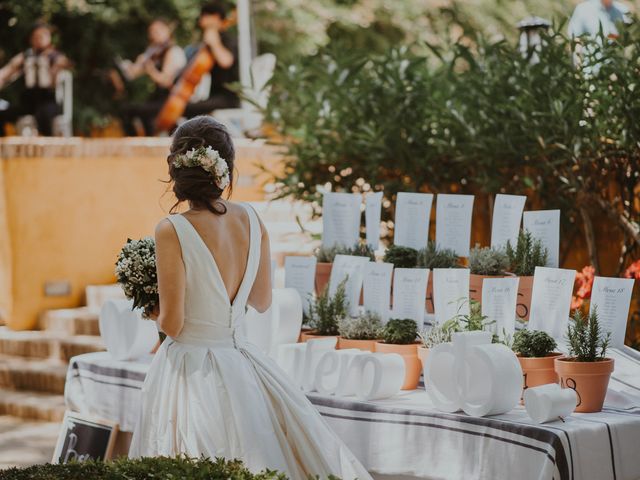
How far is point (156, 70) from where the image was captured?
40.5 ft

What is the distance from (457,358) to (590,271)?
1.11 meters

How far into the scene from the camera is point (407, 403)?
3539mm

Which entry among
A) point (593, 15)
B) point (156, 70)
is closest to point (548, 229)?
point (593, 15)

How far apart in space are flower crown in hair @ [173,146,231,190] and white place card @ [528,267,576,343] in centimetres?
116

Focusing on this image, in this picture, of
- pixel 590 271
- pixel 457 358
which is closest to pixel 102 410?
pixel 457 358

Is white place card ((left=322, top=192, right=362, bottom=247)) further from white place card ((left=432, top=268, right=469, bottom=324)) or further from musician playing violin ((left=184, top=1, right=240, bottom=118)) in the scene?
musician playing violin ((left=184, top=1, right=240, bottom=118))

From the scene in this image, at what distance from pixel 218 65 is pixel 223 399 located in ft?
27.9

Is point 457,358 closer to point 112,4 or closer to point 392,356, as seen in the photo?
point 392,356

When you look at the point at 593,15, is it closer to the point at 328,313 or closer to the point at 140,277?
the point at 328,313

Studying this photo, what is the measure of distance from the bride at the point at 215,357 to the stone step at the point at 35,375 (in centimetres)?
346

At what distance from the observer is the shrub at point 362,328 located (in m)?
3.84

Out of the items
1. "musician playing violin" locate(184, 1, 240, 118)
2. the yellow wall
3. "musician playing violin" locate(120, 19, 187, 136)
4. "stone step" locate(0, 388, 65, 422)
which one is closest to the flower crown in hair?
"stone step" locate(0, 388, 65, 422)

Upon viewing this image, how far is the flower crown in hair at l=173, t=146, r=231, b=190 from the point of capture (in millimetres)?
3039

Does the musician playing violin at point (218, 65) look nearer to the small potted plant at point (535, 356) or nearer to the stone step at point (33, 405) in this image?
the stone step at point (33, 405)
